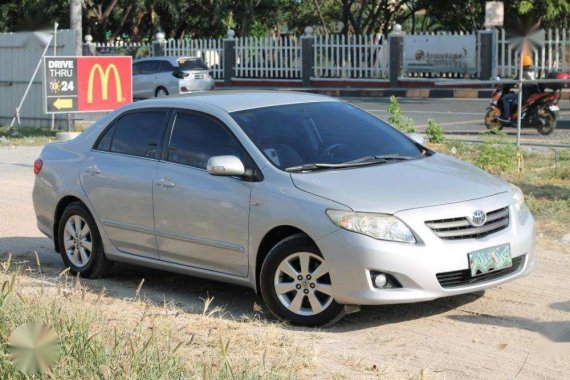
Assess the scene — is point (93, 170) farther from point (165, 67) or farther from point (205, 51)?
point (205, 51)

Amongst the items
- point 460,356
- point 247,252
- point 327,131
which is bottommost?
point 460,356

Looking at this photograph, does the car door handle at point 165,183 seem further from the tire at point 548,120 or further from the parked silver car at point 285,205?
the tire at point 548,120

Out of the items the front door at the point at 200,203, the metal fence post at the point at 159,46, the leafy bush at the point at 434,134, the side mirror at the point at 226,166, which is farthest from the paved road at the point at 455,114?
the metal fence post at the point at 159,46

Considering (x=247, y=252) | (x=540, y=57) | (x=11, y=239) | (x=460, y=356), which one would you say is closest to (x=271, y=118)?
(x=247, y=252)

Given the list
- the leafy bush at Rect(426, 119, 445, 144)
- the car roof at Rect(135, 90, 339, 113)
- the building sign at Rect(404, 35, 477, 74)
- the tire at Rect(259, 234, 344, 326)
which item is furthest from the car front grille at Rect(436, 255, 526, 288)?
the building sign at Rect(404, 35, 477, 74)

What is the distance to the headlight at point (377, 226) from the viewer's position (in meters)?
6.50

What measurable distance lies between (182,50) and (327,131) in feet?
115

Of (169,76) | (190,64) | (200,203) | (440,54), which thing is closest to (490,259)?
(200,203)

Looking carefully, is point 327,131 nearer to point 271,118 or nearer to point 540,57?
point 271,118

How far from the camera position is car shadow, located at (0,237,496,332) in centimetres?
711

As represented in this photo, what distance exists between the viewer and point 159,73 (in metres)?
33.7

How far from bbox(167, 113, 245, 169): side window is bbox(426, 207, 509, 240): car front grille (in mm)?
1562

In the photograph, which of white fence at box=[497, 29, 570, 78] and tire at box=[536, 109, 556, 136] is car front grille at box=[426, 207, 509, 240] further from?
white fence at box=[497, 29, 570, 78]

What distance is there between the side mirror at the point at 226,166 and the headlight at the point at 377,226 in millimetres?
945
